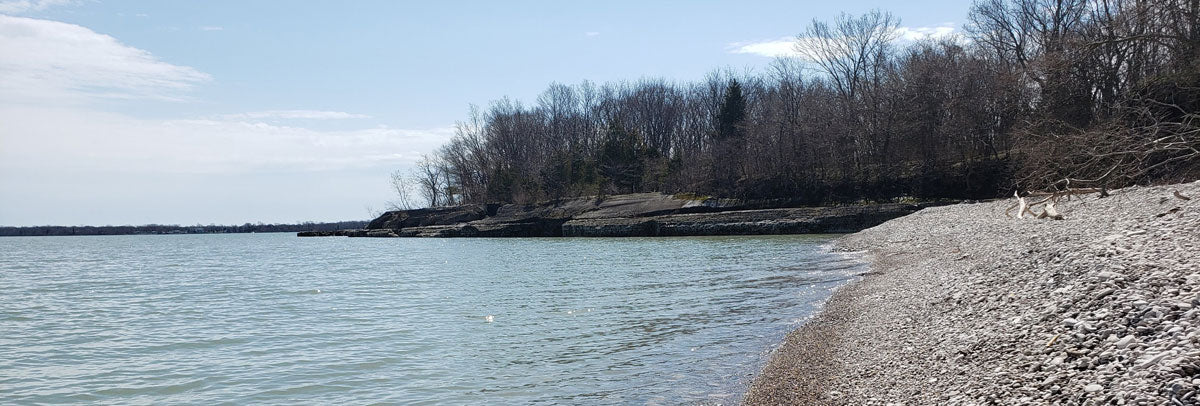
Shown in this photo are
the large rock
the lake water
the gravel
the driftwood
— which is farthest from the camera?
the large rock

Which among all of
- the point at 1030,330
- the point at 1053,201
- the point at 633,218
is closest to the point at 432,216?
the point at 633,218

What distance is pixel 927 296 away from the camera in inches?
487

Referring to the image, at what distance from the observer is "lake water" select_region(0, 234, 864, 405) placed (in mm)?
10430

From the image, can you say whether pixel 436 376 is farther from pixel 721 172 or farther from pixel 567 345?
pixel 721 172

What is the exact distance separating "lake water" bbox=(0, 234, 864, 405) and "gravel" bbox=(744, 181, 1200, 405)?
3.80 feet

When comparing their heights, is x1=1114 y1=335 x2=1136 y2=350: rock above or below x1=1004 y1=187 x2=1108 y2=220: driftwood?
below

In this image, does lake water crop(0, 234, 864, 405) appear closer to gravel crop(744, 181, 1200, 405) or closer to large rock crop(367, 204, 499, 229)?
gravel crop(744, 181, 1200, 405)

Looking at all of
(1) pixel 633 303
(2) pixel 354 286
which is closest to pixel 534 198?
(2) pixel 354 286

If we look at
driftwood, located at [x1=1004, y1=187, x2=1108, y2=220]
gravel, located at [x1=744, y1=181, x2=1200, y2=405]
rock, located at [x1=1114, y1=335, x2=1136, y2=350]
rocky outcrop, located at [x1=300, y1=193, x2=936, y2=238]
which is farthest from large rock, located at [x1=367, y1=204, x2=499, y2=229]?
rock, located at [x1=1114, y1=335, x2=1136, y2=350]

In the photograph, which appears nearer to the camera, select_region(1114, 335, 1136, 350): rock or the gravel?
the gravel

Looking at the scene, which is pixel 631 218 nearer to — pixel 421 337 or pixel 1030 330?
pixel 421 337

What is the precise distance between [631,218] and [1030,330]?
2401 inches

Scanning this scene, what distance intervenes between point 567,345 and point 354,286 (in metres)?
16.4

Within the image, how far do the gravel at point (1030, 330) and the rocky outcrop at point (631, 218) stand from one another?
38.2 m
